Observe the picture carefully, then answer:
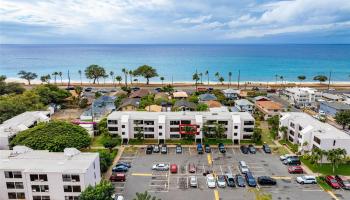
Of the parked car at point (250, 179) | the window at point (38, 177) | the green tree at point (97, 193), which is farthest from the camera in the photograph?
the parked car at point (250, 179)

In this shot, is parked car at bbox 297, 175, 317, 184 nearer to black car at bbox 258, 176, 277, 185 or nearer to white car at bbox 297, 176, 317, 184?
white car at bbox 297, 176, 317, 184

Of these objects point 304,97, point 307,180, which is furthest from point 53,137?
point 304,97

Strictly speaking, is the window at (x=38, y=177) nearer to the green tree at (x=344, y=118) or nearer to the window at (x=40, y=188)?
the window at (x=40, y=188)

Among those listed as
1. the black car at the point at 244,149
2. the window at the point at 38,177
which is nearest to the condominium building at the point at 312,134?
the black car at the point at 244,149

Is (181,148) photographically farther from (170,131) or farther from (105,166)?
(105,166)

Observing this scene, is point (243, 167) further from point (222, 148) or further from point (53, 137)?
point (53, 137)

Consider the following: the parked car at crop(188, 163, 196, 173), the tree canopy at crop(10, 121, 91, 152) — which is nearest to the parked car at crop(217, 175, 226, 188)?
the parked car at crop(188, 163, 196, 173)

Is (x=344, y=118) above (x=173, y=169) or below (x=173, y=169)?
above
